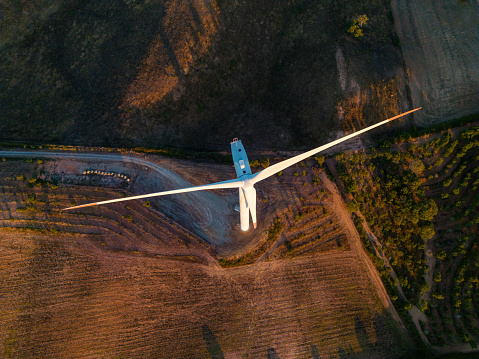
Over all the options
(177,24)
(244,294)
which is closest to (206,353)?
(244,294)

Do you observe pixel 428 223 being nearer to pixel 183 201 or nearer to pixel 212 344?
pixel 212 344

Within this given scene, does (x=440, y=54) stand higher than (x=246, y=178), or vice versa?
(x=440, y=54)

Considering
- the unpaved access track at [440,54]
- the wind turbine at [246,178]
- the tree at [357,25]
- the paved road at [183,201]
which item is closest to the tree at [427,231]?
the unpaved access track at [440,54]

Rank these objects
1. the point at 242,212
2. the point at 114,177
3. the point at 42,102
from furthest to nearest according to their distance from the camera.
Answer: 1. the point at 42,102
2. the point at 114,177
3. the point at 242,212

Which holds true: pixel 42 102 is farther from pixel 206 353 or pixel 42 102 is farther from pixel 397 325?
pixel 397 325

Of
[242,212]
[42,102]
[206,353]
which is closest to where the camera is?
[242,212]

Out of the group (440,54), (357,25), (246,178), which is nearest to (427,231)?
(246,178)

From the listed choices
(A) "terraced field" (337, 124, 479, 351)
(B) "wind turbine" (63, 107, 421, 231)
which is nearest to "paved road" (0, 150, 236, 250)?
(B) "wind turbine" (63, 107, 421, 231)
